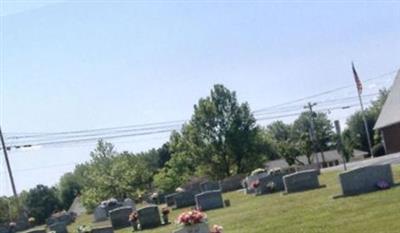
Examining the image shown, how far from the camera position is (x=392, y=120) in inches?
2178

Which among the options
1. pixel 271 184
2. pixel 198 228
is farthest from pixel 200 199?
pixel 198 228

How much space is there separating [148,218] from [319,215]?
34.2 ft

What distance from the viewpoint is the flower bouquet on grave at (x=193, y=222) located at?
14.5m

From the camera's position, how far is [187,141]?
69.1m

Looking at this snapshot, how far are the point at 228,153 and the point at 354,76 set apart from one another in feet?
55.0

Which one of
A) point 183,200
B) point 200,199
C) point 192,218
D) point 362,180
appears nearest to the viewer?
point 192,218

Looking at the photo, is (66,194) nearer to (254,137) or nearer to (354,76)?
(254,137)

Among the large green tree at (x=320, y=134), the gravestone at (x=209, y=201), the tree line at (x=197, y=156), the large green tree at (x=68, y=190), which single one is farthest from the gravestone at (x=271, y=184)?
the large green tree at (x=68, y=190)

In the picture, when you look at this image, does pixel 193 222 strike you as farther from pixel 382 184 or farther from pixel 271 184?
pixel 271 184

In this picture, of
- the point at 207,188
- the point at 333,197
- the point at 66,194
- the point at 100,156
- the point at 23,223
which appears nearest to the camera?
the point at 333,197

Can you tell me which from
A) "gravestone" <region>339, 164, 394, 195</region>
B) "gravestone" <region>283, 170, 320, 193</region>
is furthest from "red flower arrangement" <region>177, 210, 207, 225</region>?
"gravestone" <region>283, 170, 320, 193</region>

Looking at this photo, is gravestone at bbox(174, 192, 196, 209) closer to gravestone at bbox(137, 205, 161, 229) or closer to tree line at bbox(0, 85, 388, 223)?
gravestone at bbox(137, 205, 161, 229)

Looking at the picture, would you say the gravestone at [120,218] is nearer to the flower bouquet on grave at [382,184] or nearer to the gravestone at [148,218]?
the gravestone at [148,218]

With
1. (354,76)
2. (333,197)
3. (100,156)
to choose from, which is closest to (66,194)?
(100,156)
